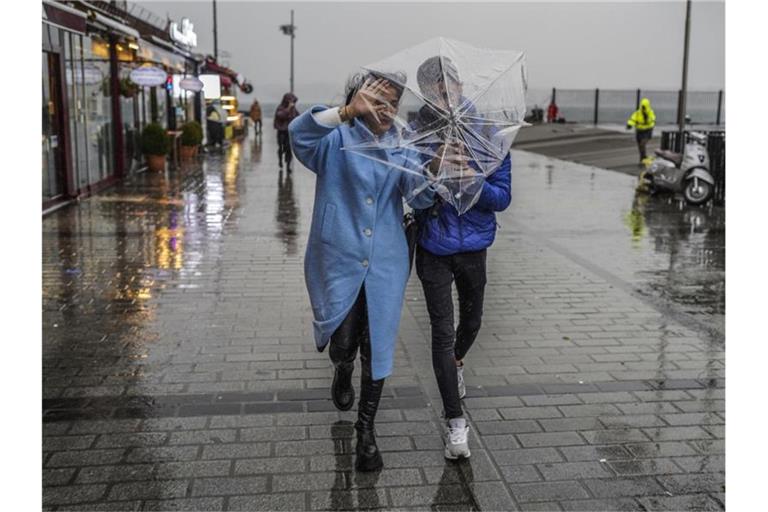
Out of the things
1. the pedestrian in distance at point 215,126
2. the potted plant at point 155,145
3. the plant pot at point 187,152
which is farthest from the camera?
the pedestrian in distance at point 215,126

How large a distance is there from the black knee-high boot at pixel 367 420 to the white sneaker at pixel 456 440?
0.33 m

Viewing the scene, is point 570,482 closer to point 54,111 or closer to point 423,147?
point 423,147

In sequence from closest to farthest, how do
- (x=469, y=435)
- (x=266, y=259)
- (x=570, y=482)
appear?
(x=570, y=482) < (x=469, y=435) < (x=266, y=259)

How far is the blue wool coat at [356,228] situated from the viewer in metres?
3.79

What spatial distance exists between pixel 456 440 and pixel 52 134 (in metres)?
10.6

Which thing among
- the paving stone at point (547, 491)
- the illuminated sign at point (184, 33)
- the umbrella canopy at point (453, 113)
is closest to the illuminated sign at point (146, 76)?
the illuminated sign at point (184, 33)

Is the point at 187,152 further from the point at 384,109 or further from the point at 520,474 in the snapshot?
the point at 520,474

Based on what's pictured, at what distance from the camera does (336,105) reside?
12.4ft

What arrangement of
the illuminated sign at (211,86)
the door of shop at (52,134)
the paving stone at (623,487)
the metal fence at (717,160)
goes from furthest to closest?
the illuminated sign at (211,86) < the metal fence at (717,160) < the door of shop at (52,134) < the paving stone at (623,487)

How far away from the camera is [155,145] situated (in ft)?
60.1

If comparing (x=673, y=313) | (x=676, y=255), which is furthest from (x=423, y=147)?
(x=676, y=255)

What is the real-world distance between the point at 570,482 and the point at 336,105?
6.67ft

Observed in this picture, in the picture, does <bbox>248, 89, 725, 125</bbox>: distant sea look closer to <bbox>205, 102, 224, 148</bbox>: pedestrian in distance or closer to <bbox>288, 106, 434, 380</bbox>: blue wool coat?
<bbox>205, 102, 224, 148</bbox>: pedestrian in distance

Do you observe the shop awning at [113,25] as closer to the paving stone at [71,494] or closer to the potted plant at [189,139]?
the potted plant at [189,139]
